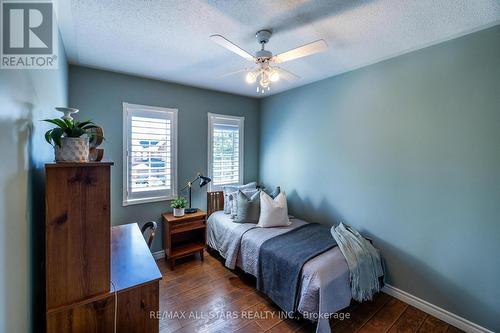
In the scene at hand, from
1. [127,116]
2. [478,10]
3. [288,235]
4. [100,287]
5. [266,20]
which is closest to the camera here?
[100,287]

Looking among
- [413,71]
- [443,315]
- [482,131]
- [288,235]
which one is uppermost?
[413,71]

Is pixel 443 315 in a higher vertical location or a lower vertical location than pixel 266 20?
lower

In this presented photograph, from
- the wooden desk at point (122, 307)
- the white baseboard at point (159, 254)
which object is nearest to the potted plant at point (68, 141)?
the wooden desk at point (122, 307)

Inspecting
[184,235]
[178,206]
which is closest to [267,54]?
[178,206]

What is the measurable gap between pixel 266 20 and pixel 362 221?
240 centimetres

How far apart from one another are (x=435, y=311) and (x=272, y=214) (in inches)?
72.5

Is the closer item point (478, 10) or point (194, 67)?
point (478, 10)

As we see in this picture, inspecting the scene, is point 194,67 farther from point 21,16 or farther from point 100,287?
point 100,287

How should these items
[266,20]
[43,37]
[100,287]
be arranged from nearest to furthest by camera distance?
[100,287]
[43,37]
[266,20]

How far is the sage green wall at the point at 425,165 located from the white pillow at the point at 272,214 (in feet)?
1.96

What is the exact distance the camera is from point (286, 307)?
6.53 feet

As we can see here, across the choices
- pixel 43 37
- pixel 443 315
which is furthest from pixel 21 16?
pixel 443 315

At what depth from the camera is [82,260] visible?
110cm

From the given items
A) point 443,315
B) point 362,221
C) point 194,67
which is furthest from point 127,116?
point 443,315
